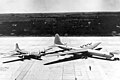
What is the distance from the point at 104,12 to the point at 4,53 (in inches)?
3421

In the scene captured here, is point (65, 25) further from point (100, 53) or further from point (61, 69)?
point (61, 69)

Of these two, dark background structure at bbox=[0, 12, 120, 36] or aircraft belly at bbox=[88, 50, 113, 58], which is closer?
aircraft belly at bbox=[88, 50, 113, 58]

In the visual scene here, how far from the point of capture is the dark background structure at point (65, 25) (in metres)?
132

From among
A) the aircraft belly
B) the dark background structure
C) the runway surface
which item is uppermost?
the dark background structure

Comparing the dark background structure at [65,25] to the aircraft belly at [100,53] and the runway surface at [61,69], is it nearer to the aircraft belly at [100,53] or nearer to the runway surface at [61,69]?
the aircraft belly at [100,53]

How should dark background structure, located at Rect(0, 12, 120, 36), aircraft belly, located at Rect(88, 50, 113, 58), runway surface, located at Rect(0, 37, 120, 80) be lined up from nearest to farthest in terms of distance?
runway surface, located at Rect(0, 37, 120, 80) → aircraft belly, located at Rect(88, 50, 113, 58) → dark background structure, located at Rect(0, 12, 120, 36)

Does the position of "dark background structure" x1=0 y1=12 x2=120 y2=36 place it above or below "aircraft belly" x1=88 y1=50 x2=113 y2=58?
above

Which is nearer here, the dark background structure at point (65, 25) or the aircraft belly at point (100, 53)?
the aircraft belly at point (100, 53)

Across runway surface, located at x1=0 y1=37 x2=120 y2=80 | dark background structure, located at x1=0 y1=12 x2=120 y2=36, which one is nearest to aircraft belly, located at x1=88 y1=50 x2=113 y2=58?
runway surface, located at x1=0 y1=37 x2=120 y2=80

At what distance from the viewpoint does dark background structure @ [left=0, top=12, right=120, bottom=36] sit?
13225cm

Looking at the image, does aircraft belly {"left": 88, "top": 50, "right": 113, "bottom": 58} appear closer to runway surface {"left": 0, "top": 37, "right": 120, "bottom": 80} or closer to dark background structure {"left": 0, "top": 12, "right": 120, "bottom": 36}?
runway surface {"left": 0, "top": 37, "right": 120, "bottom": 80}

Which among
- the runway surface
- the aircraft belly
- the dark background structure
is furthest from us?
the dark background structure

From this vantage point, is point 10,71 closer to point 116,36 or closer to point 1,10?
point 116,36

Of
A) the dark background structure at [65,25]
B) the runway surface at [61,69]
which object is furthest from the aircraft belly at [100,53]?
the dark background structure at [65,25]
